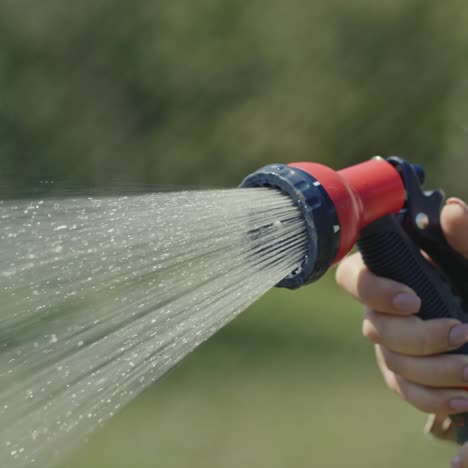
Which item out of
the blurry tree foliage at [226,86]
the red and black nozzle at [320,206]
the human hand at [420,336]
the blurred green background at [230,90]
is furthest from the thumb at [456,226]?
the blurry tree foliage at [226,86]

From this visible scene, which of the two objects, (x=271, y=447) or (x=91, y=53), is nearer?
(x=271, y=447)

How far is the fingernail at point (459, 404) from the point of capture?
0.82 m

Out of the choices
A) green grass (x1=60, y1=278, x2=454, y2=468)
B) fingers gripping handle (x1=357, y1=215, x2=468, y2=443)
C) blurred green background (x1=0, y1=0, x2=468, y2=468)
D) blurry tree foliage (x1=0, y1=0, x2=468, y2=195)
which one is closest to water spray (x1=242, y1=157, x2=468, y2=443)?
fingers gripping handle (x1=357, y1=215, x2=468, y2=443)

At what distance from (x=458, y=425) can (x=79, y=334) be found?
0.42m

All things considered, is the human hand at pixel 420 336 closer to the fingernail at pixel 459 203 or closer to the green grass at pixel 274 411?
the fingernail at pixel 459 203

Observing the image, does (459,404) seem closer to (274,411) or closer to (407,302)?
(407,302)

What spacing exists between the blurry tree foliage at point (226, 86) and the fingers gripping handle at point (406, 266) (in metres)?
1.43

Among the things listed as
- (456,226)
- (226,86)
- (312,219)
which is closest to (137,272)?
(312,219)

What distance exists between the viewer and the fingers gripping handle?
768 millimetres

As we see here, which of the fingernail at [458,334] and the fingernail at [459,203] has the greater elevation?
the fingernail at [459,203]

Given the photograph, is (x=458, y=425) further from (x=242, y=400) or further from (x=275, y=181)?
(x=242, y=400)

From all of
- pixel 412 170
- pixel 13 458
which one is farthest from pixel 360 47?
pixel 13 458

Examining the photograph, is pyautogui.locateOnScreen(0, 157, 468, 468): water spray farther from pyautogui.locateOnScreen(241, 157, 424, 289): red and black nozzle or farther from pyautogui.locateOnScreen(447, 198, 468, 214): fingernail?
pyautogui.locateOnScreen(447, 198, 468, 214): fingernail

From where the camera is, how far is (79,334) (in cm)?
71
